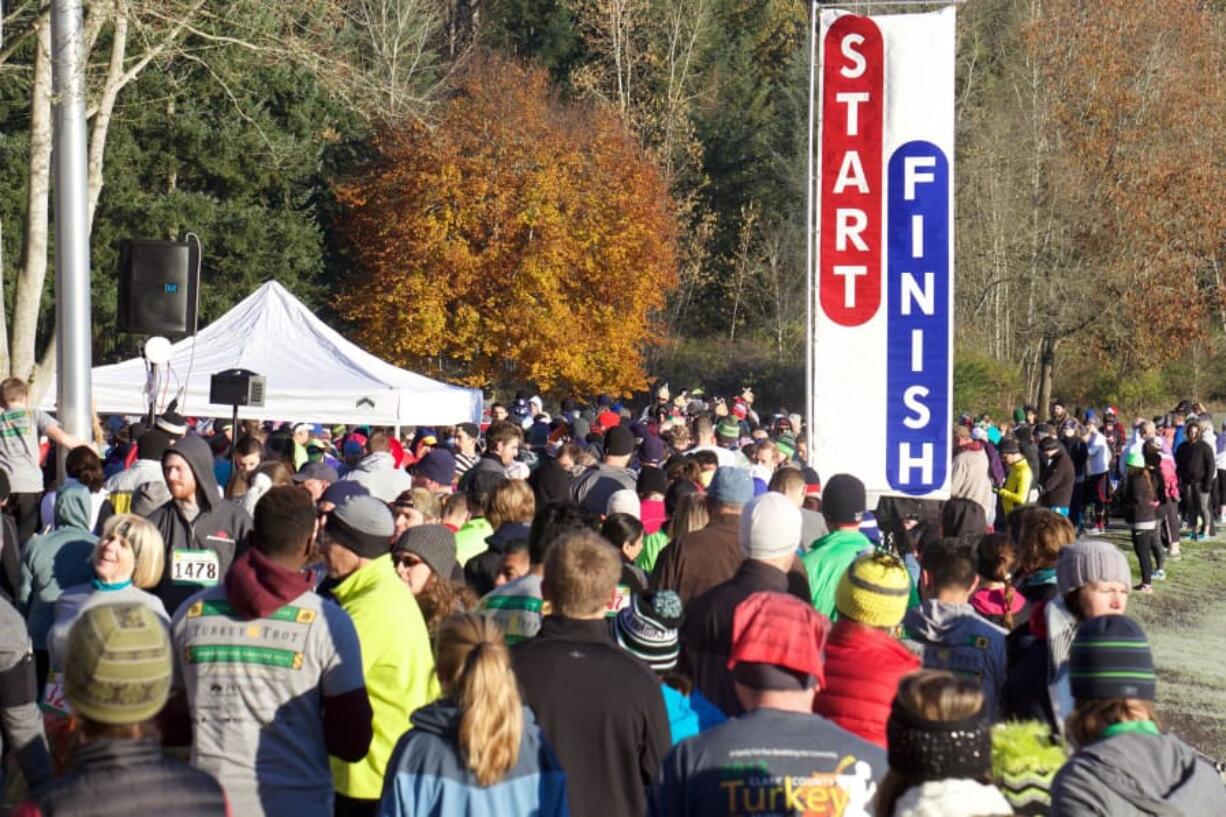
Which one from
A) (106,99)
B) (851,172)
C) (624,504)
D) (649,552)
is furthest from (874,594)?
(106,99)

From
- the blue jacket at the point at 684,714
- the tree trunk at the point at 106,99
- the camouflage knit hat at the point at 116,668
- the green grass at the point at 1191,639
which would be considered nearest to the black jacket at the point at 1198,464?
the green grass at the point at 1191,639

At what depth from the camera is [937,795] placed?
326cm

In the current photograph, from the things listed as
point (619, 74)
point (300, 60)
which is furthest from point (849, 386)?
point (619, 74)

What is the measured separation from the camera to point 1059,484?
64.9 ft

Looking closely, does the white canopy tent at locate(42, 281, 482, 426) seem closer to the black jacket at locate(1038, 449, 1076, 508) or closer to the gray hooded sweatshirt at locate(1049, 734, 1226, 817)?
the black jacket at locate(1038, 449, 1076, 508)

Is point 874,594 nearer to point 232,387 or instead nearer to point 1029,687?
point 1029,687

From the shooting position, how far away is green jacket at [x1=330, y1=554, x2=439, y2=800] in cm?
524

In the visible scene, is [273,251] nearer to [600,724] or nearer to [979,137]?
[979,137]

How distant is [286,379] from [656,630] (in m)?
13.8

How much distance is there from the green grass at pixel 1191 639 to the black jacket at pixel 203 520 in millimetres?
5734

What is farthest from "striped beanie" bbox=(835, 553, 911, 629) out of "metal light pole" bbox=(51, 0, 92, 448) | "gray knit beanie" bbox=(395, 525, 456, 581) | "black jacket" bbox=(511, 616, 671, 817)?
"metal light pole" bbox=(51, 0, 92, 448)

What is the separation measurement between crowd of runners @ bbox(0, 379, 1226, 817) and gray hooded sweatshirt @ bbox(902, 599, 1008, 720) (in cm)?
1

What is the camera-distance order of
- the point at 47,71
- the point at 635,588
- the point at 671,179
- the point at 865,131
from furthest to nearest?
the point at 671,179 → the point at 47,71 → the point at 865,131 → the point at 635,588

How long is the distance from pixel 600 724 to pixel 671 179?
4721 centimetres
